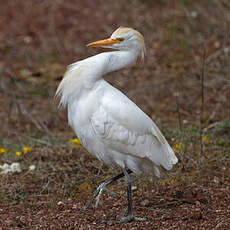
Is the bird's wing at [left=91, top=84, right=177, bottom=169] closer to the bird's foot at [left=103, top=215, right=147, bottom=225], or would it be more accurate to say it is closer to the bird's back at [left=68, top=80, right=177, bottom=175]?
the bird's back at [left=68, top=80, right=177, bottom=175]

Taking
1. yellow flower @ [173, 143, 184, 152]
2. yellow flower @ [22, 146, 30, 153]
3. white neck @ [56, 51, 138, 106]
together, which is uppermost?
white neck @ [56, 51, 138, 106]

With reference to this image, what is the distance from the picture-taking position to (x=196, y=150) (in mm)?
5262

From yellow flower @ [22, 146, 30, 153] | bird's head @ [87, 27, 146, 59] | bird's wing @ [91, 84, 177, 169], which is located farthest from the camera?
yellow flower @ [22, 146, 30, 153]

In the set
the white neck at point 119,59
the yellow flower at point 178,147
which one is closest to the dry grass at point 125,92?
the yellow flower at point 178,147

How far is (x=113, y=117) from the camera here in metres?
3.80

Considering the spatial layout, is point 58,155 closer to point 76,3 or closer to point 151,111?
point 151,111

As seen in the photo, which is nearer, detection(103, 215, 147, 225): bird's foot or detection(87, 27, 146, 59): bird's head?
detection(103, 215, 147, 225): bird's foot

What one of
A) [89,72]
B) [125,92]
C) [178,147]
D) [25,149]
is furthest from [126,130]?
[125,92]

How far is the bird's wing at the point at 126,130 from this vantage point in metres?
3.78

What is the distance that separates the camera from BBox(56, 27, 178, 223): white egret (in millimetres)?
3799

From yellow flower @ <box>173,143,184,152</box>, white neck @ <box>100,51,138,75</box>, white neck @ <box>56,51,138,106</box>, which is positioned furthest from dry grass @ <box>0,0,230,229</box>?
white neck @ <box>100,51,138,75</box>

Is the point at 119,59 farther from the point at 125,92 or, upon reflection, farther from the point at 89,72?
the point at 125,92

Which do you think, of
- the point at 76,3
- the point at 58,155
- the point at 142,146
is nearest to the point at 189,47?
the point at 76,3

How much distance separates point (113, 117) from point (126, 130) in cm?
18
